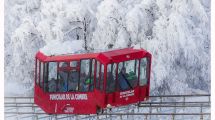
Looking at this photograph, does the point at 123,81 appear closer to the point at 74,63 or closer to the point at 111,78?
the point at 111,78

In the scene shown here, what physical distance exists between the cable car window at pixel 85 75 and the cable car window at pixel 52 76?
0.25 m

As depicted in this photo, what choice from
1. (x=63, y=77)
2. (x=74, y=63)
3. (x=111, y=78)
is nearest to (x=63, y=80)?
(x=63, y=77)

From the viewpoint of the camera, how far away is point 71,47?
5574mm

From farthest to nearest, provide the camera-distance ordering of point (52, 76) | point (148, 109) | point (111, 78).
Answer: point (52, 76) < point (148, 109) < point (111, 78)

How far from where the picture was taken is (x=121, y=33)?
552cm

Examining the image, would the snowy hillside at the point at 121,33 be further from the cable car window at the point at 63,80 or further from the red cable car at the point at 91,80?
the cable car window at the point at 63,80

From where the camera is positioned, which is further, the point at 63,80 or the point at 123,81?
the point at 63,80

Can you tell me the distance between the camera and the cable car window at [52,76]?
5.57 metres

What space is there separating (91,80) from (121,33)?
502 millimetres

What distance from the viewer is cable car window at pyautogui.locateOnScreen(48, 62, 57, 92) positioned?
5566 mm

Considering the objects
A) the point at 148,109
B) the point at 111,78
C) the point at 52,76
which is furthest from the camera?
the point at 52,76

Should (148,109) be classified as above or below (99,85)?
below

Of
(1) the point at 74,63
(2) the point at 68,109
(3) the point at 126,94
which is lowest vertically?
(2) the point at 68,109

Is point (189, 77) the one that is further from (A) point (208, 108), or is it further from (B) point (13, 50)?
(B) point (13, 50)
